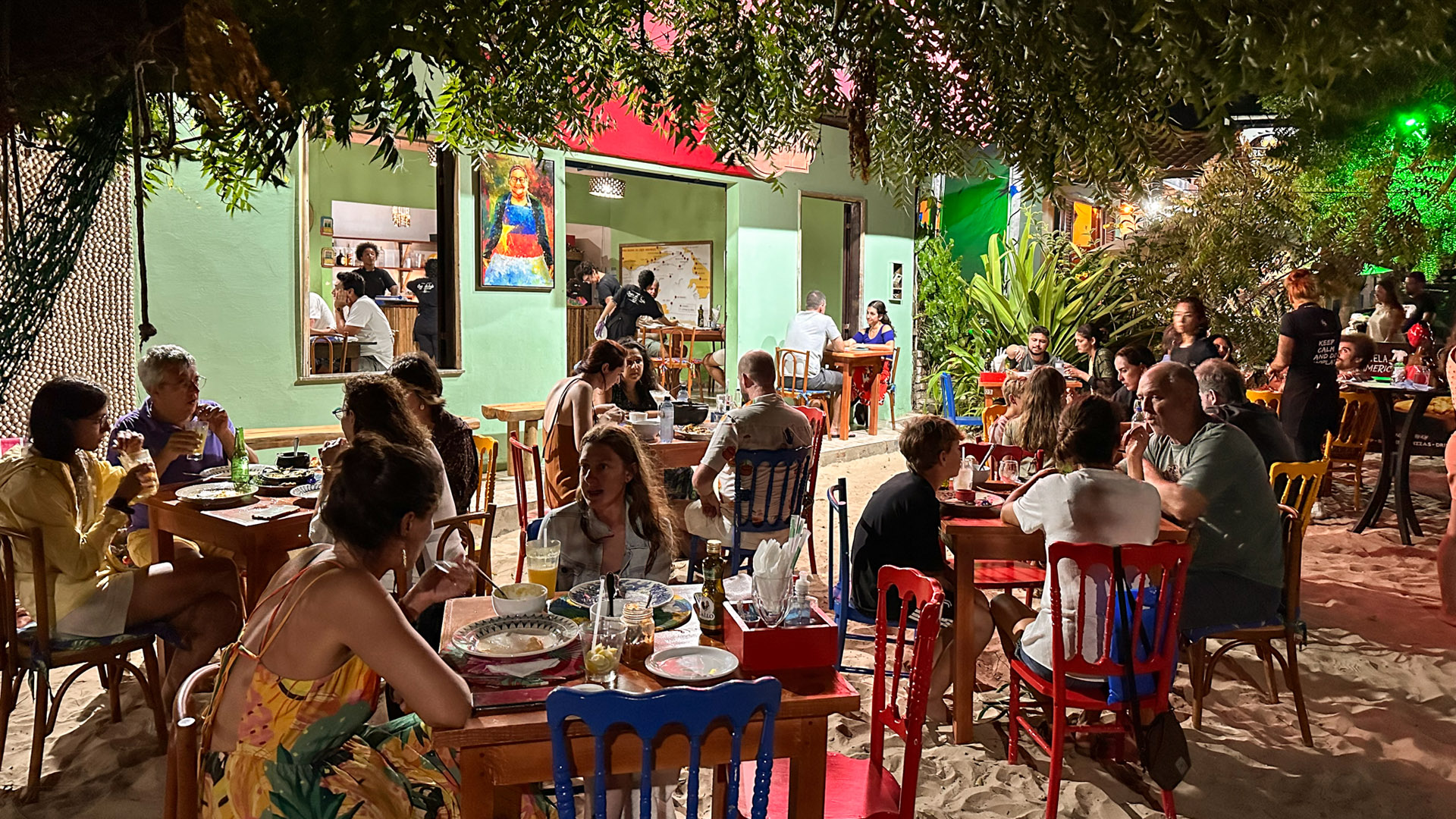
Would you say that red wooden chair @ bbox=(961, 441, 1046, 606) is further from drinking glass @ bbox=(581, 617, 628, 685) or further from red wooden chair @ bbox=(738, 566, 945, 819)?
drinking glass @ bbox=(581, 617, 628, 685)

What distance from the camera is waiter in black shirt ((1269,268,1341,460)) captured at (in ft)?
23.8

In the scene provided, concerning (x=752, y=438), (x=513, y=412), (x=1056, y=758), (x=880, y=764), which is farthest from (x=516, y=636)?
(x=513, y=412)

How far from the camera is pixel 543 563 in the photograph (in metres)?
2.75

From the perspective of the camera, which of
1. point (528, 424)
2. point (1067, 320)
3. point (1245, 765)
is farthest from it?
point (1067, 320)

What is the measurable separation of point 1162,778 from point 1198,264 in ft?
29.5

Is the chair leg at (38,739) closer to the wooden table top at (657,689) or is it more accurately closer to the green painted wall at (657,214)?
the wooden table top at (657,689)

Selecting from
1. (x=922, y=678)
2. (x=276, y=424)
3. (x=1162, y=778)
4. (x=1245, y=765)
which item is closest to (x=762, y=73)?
(x=922, y=678)

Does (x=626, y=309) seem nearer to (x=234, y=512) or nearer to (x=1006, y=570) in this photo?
(x=1006, y=570)

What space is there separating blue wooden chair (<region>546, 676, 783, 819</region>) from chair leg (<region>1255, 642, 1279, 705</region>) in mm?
2665

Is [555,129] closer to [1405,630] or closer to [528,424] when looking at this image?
[1405,630]

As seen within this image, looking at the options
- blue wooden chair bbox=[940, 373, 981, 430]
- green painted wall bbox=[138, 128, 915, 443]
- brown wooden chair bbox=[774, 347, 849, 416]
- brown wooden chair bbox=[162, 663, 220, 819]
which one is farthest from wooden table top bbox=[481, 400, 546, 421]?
brown wooden chair bbox=[162, 663, 220, 819]

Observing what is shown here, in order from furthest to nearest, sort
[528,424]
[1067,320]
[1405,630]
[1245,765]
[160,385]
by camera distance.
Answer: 1. [1067,320]
2. [528,424]
3. [1405,630]
4. [160,385]
5. [1245,765]

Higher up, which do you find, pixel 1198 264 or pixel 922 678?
pixel 1198 264

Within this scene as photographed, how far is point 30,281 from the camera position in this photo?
154 centimetres
